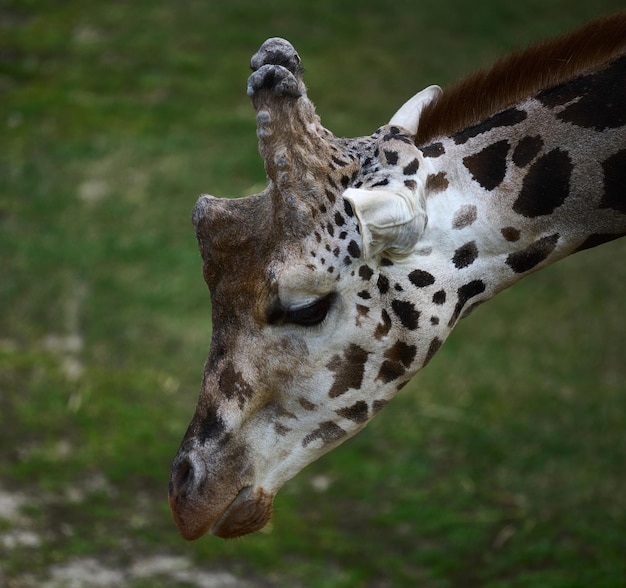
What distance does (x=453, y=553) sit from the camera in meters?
7.20

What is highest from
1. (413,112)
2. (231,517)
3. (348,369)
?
(413,112)

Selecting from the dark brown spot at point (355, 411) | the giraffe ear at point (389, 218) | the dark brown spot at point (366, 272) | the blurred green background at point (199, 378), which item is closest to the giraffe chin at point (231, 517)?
the dark brown spot at point (355, 411)

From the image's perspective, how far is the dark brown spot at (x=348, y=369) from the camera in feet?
14.0

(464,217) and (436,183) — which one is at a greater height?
(436,183)

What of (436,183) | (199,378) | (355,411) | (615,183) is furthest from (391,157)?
(199,378)

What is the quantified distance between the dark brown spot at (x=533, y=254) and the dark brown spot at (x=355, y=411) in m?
0.87

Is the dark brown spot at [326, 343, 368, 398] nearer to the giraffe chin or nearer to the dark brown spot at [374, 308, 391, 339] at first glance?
the dark brown spot at [374, 308, 391, 339]

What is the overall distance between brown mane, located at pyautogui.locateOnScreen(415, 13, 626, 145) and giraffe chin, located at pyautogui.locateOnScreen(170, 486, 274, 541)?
1.71 m

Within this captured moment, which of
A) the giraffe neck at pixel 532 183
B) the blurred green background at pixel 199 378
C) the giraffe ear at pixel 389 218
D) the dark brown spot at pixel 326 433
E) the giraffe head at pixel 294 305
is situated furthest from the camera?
the blurred green background at pixel 199 378

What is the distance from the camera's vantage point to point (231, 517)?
173 inches

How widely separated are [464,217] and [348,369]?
804mm

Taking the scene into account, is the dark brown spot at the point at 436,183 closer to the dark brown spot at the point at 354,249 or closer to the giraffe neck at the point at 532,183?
the giraffe neck at the point at 532,183

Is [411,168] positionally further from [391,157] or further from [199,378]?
[199,378]

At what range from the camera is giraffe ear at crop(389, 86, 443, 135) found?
4.46m
